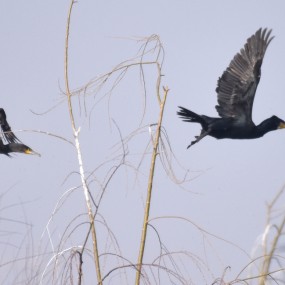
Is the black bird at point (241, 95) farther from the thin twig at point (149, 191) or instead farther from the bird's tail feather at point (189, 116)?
the thin twig at point (149, 191)

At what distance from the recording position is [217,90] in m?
9.45

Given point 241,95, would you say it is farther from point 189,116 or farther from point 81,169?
point 81,169

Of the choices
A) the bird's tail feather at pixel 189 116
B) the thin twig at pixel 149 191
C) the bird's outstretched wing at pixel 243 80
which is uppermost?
the bird's outstretched wing at pixel 243 80

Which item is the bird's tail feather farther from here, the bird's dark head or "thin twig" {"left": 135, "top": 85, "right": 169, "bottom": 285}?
"thin twig" {"left": 135, "top": 85, "right": 169, "bottom": 285}

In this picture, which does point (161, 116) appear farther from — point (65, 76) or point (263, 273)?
point (263, 273)

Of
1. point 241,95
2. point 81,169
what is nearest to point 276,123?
point 241,95

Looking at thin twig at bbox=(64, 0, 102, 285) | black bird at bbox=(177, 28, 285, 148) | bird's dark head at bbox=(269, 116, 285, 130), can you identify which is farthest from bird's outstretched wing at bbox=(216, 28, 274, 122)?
thin twig at bbox=(64, 0, 102, 285)

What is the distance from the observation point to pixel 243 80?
9.38m

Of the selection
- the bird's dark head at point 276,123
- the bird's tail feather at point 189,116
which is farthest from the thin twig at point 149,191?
the bird's dark head at point 276,123

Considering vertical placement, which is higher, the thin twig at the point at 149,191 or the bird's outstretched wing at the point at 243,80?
the bird's outstretched wing at the point at 243,80

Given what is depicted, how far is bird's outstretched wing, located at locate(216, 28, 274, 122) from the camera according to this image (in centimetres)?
925

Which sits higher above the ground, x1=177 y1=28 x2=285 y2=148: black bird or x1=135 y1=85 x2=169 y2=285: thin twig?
x1=177 y1=28 x2=285 y2=148: black bird

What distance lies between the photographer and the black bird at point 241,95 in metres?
8.92

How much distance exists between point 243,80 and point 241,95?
0.22m
